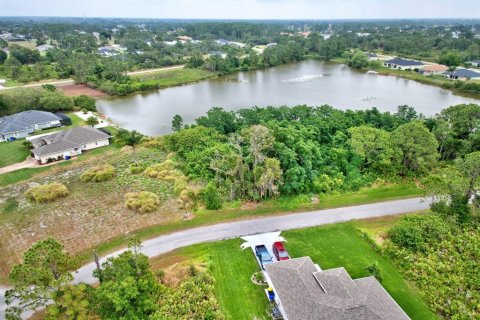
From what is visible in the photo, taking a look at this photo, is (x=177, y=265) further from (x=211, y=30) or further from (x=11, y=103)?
(x=211, y=30)

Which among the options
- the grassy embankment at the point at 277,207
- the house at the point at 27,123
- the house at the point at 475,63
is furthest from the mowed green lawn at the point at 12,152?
the house at the point at 475,63

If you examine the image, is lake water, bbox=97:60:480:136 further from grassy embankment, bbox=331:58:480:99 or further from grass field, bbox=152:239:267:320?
grass field, bbox=152:239:267:320

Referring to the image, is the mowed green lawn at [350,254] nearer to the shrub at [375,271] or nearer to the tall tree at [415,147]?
the shrub at [375,271]

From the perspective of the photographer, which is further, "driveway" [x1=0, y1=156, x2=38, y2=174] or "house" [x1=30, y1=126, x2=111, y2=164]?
"house" [x1=30, y1=126, x2=111, y2=164]

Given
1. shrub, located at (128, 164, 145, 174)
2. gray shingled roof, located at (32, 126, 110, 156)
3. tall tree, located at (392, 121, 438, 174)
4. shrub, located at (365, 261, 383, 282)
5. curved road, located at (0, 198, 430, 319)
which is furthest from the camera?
gray shingled roof, located at (32, 126, 110, 156)

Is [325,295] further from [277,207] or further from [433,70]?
[433,70]

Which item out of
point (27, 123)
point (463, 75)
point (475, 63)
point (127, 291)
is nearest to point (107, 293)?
point (127, 291)

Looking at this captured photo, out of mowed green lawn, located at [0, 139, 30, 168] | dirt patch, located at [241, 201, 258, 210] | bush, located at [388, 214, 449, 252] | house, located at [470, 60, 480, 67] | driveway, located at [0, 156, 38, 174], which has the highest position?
house, located at [470, 60, 480, 67]

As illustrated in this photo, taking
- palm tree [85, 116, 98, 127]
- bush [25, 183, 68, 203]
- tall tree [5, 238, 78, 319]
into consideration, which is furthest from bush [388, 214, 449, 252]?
palm tree [85, 116, 98, 127]
